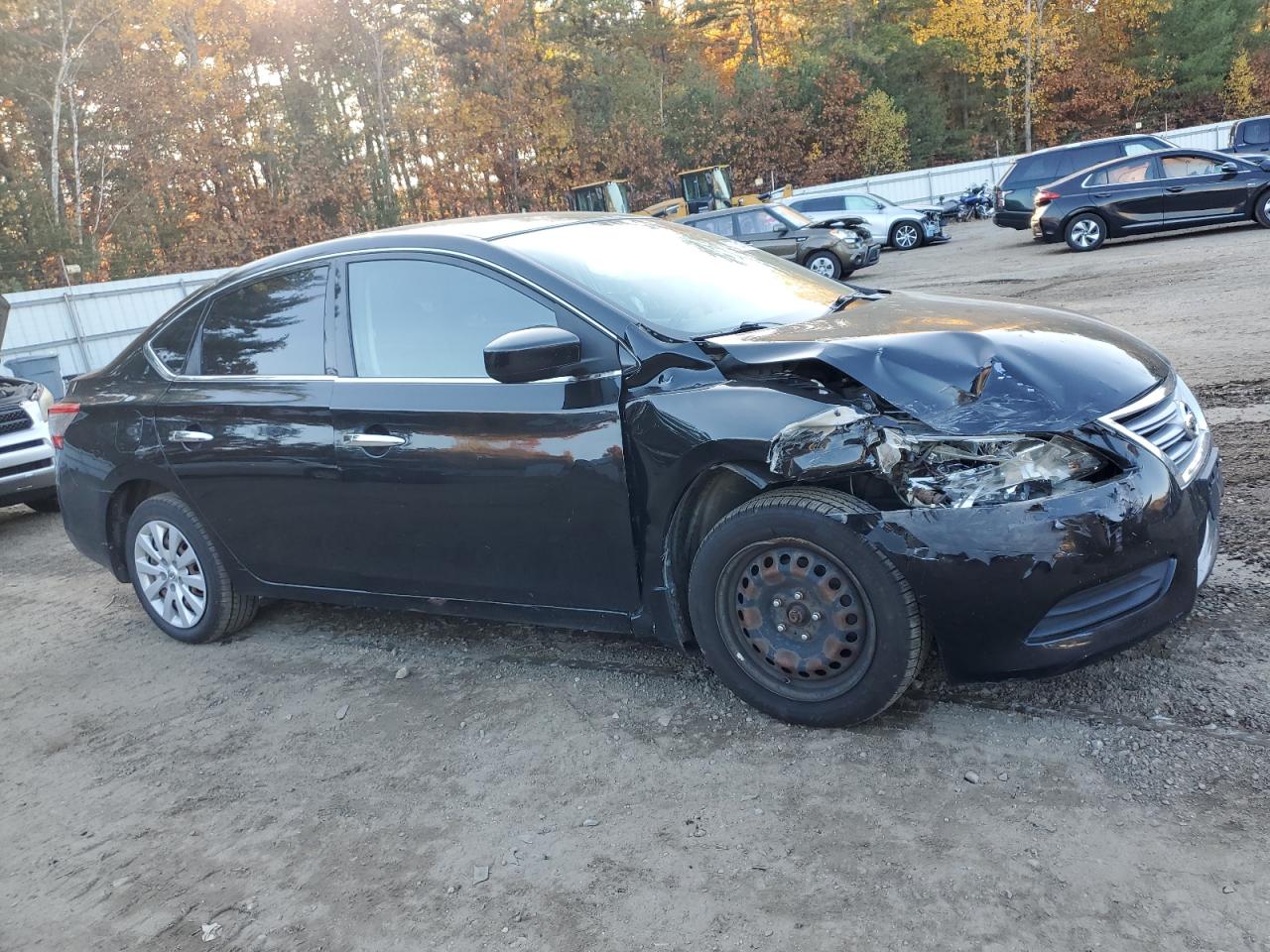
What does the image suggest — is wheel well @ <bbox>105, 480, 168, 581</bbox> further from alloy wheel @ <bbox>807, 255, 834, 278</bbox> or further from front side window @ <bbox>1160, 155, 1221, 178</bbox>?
front side window @ <bbox>1160, 155, 1221, 178</bbox>

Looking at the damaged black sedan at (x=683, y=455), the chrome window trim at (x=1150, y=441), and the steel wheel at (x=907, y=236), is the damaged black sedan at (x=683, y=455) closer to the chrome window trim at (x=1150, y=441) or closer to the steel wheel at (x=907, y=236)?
the chrome window trim at (x=1150, y=441)

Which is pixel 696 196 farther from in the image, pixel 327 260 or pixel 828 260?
pixel 327 260

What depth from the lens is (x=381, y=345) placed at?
411 cm

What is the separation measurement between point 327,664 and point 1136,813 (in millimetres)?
3210

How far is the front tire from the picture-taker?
25391mm

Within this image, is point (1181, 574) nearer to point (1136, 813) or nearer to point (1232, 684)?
point (1232, 684)

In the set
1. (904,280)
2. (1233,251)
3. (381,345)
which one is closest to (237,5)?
(904,280)

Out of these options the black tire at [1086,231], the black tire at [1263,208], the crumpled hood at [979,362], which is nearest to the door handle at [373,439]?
the crumpled hood at [979,362]

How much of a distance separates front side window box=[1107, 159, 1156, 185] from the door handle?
1639 centimetres

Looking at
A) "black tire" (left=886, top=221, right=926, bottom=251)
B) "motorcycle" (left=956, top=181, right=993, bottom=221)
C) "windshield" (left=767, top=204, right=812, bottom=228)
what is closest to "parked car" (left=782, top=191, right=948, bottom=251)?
"black tire" (left=886, top=221, right=926, bottom=251)

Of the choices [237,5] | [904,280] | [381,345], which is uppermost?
[237,5]

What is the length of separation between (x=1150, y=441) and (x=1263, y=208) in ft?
53.7

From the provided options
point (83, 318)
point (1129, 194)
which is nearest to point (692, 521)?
point (1129, 194)

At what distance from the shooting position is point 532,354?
3.45 metres
